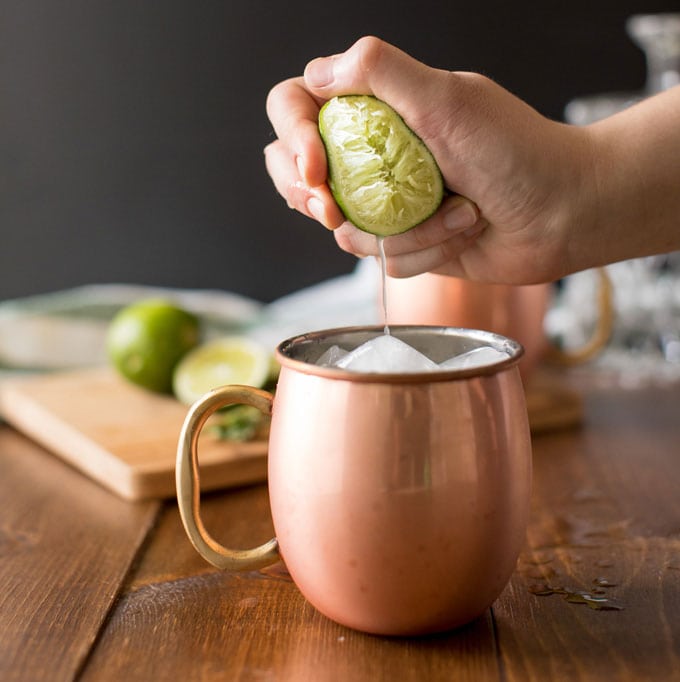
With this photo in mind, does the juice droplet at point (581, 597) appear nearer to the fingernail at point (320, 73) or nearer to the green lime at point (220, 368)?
the fingernail at point (320, 73)

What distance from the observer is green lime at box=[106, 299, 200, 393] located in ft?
4.61

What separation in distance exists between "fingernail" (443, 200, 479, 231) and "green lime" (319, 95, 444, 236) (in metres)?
0.03

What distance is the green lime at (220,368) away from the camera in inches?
52.5

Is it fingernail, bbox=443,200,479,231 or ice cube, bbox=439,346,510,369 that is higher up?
fingernail, bbox=443,200,479,231

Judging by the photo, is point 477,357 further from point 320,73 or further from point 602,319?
point 602,319

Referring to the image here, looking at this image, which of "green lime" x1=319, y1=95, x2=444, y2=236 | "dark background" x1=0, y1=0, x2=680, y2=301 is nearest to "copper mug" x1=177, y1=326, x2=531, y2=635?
"green lime" x1=319, y1=95, x2=444, y2=236

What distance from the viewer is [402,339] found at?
792 mm

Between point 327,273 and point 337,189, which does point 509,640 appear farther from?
point 327,273

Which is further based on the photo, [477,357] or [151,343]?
[151,343]

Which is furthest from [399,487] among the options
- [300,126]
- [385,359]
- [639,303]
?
[639,303]

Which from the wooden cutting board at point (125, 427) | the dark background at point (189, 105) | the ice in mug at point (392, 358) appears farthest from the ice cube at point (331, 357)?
the dark background at point (189, 105)

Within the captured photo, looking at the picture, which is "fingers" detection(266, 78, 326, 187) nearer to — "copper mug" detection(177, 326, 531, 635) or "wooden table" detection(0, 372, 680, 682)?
"copper mug" detection(177, 326, 531, 635)

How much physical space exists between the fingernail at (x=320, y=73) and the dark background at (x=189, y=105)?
1.24 meters

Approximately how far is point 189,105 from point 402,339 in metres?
1.38
